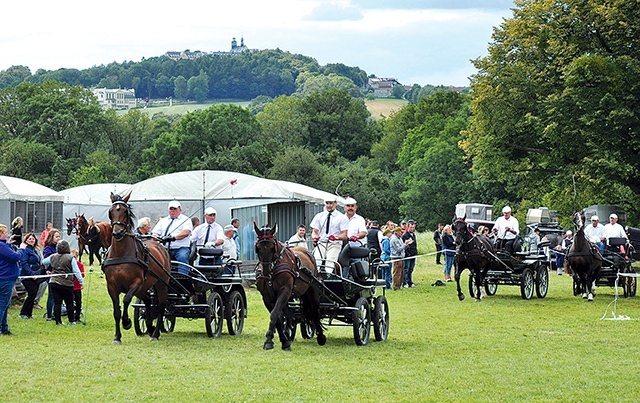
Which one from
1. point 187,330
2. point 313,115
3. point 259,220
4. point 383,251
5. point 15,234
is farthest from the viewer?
point 313,115

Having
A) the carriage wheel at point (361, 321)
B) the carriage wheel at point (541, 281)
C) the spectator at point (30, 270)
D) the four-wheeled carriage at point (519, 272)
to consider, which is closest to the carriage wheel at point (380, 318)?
the carriage wheel at point (361, 321)

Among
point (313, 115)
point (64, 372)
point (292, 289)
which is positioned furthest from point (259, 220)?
point (313, 115)

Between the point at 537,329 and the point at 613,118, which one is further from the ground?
the point at 613,118

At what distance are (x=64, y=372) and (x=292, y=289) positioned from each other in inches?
144

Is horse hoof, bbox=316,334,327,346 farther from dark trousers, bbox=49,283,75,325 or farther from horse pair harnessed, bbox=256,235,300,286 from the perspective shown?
dark trousers, bbox=49,283,75,325

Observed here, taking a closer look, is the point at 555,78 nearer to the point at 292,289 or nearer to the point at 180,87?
the point at 292,289

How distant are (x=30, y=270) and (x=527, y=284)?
1334cm

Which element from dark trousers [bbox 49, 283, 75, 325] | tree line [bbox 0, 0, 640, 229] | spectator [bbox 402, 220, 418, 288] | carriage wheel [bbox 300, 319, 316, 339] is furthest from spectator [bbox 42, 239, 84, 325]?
tree line [bbox 0, 0, 640, 229]

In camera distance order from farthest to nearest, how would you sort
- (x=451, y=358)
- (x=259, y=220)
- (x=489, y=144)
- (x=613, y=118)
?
(x=489, y=144), (x=613, y=118), (x=259, y=220), (x=451, y=358)

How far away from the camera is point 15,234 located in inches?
882

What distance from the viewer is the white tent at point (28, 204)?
35.6 metres

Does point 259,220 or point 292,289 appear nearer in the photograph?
point 292,289

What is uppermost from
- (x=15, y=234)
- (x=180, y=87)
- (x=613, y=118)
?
(x=180, y=87)

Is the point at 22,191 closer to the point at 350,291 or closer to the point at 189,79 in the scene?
the point at 350,291
